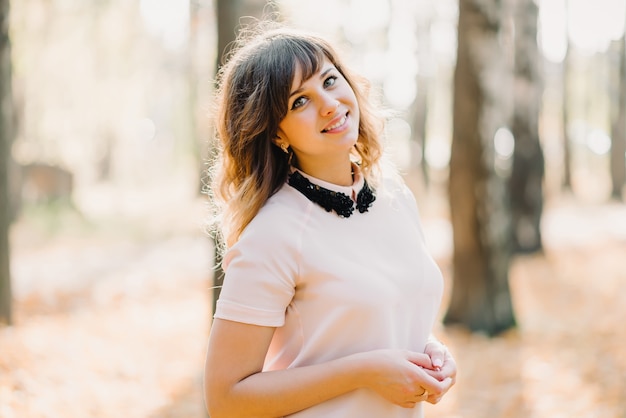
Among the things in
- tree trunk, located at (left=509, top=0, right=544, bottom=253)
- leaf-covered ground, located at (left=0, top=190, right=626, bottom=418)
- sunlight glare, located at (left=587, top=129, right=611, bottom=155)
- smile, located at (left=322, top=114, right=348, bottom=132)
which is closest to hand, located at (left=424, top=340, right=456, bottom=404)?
smile, located at (left=322, top=114, right=348, bottom=132)

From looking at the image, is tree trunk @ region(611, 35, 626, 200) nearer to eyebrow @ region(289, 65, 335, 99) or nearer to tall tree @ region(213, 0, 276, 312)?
tall tree @ region(213, 0, 276, 312)

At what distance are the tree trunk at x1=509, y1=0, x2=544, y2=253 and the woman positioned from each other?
11723mm

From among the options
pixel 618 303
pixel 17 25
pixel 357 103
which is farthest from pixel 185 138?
pixel 357 103

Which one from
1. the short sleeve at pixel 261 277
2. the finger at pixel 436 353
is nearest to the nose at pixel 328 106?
the short sleeve at pixel 261 277

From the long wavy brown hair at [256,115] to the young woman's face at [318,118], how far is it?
26 millimetres

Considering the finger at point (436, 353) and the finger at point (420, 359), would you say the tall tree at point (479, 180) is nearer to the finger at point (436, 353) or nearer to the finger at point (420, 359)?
the finger at point (436, 353)

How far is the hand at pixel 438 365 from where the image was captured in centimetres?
205

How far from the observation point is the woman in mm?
1903

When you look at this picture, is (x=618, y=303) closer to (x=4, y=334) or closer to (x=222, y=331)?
(x=4, y=334)

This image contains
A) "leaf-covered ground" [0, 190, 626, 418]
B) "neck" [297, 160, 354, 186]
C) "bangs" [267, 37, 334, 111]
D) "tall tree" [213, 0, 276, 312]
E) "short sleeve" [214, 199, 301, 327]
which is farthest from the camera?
"leaf-covered ground" [0, 190, 626, 418]

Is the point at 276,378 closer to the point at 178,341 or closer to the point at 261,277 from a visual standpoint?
the point at 261,277

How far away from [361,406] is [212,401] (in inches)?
16.5

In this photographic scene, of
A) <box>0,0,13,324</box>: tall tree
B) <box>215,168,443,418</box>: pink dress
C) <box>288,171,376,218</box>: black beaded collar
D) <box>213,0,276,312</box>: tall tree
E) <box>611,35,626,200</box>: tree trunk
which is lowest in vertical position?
<box>611,35,626,200</box>: tree trunk

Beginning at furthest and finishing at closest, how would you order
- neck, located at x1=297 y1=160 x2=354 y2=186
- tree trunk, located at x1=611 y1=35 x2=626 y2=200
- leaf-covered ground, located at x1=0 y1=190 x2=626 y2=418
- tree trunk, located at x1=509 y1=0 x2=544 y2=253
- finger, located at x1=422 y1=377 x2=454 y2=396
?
tree trunk, located at x1=611 y1=35 x2=626 y2=200 → tree trunk, located at x1=509 y1=0 x2=544 y2=253 → leaf-covered ground, located at x1=0 y1=190 x2=626 y2=418 → neck, located at x1=297 y1=160 x2=354 y2=186 → finger, located at x1=422 y1=377 x2=454 y2=396
